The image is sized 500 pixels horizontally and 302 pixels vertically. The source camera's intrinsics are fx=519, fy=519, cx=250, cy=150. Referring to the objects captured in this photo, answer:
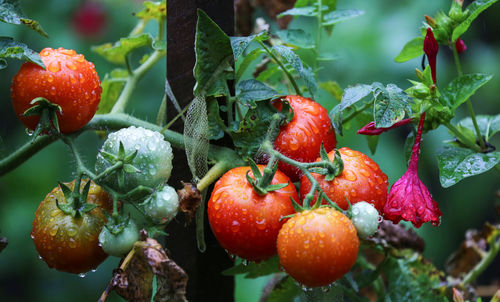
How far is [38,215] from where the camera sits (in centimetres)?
55

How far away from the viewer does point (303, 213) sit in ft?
1.59

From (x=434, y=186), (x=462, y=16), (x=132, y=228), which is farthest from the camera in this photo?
(x=434, y=186)

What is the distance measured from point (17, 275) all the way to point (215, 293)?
0.95m

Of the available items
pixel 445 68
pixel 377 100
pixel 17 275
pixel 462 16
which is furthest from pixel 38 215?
pixel 445 68

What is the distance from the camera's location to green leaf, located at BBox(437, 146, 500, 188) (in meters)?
0.60

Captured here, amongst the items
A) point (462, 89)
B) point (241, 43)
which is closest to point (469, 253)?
point (462, 89)

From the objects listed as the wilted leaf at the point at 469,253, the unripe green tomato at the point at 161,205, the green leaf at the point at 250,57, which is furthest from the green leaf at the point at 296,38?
the wilted leaf at the point at 469,253

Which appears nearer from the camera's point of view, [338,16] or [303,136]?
[303,136]

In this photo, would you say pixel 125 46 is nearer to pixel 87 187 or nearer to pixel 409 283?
pixel 87 187

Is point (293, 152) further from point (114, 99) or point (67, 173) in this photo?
point (67, 173)

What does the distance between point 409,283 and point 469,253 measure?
185 mm

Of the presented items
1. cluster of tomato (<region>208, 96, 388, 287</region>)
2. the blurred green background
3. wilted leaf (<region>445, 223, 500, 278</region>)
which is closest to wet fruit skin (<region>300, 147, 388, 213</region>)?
cluster of tomato (<region>208, 96, 388, 287</region>)

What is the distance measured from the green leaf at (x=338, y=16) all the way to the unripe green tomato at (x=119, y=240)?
1.43 feet

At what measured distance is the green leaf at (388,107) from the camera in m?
0.54
